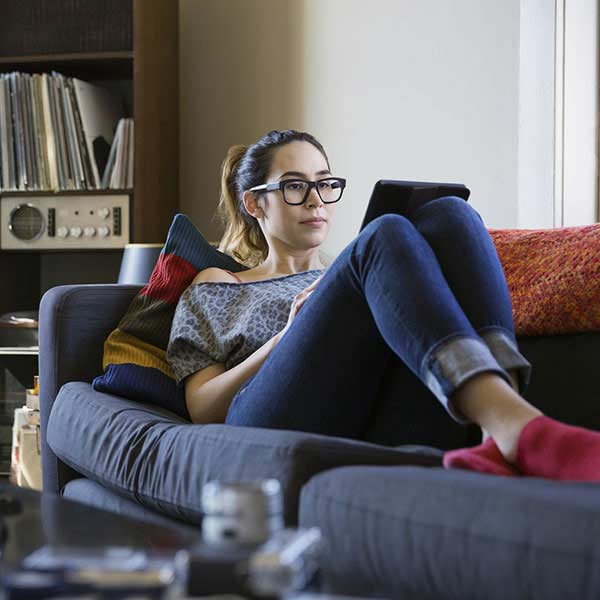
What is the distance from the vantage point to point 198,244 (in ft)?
6.68

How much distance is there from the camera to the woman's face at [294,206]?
198 centimetres

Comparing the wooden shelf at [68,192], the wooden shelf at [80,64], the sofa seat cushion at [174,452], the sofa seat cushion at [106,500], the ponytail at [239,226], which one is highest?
the wooden shelf at [80,64]

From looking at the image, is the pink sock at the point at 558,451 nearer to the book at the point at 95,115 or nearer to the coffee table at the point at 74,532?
the coffee table at the point at 74,532

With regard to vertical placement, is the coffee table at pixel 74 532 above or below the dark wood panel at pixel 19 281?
below

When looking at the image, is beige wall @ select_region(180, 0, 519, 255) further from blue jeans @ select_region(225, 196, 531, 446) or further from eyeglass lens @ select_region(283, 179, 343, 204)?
A: blue jeans @ select_region(225, 196, 531, 446)

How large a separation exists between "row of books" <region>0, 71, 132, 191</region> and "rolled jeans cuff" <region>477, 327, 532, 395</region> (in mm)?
1817

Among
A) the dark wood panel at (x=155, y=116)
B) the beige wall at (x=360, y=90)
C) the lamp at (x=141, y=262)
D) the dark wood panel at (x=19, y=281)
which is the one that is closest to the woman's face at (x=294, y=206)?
the lamp at (x=141, y=262)

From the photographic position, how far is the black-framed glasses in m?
1.99

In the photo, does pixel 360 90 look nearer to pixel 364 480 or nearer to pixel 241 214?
pixel 241 214

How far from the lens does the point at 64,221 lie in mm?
3021

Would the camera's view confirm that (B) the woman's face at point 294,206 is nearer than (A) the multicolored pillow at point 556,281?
No

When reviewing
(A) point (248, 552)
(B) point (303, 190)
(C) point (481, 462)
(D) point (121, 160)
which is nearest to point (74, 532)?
(A) point (248, 552)

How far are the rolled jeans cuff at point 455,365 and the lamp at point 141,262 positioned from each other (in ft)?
4.56

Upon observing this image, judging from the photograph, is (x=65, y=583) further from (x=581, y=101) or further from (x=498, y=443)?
(x=581, y=101)
